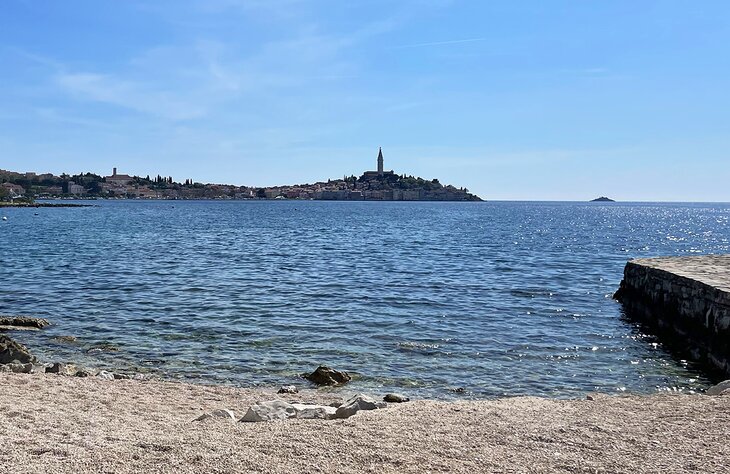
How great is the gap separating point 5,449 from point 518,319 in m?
16.2

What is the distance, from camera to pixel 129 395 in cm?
1112

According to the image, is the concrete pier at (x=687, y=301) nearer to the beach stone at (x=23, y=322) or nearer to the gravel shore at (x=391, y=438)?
the gravel shore at (x=391, y=438)

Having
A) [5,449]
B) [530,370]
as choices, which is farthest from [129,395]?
[530,370]

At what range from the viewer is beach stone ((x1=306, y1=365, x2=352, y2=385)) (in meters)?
12.9

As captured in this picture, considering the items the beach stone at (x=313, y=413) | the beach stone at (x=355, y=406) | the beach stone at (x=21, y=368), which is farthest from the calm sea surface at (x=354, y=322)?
the beach stone at (x=313, y=413)

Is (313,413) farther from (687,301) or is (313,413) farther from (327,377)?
(687,301)

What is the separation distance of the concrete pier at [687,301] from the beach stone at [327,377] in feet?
29.6

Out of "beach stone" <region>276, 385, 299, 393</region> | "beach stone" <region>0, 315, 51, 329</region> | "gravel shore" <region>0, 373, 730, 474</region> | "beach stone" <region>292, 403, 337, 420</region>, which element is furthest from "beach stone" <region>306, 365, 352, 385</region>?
"beach stone" <region>0, 315, 51, 329</region>

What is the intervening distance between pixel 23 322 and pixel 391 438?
601 inches

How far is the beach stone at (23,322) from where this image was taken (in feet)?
59.7

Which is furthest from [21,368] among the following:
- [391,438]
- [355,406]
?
[391,438]

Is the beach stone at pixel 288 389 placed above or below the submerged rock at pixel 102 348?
above

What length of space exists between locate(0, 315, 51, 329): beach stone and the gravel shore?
8959 millimetres

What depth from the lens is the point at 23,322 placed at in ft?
60.0
